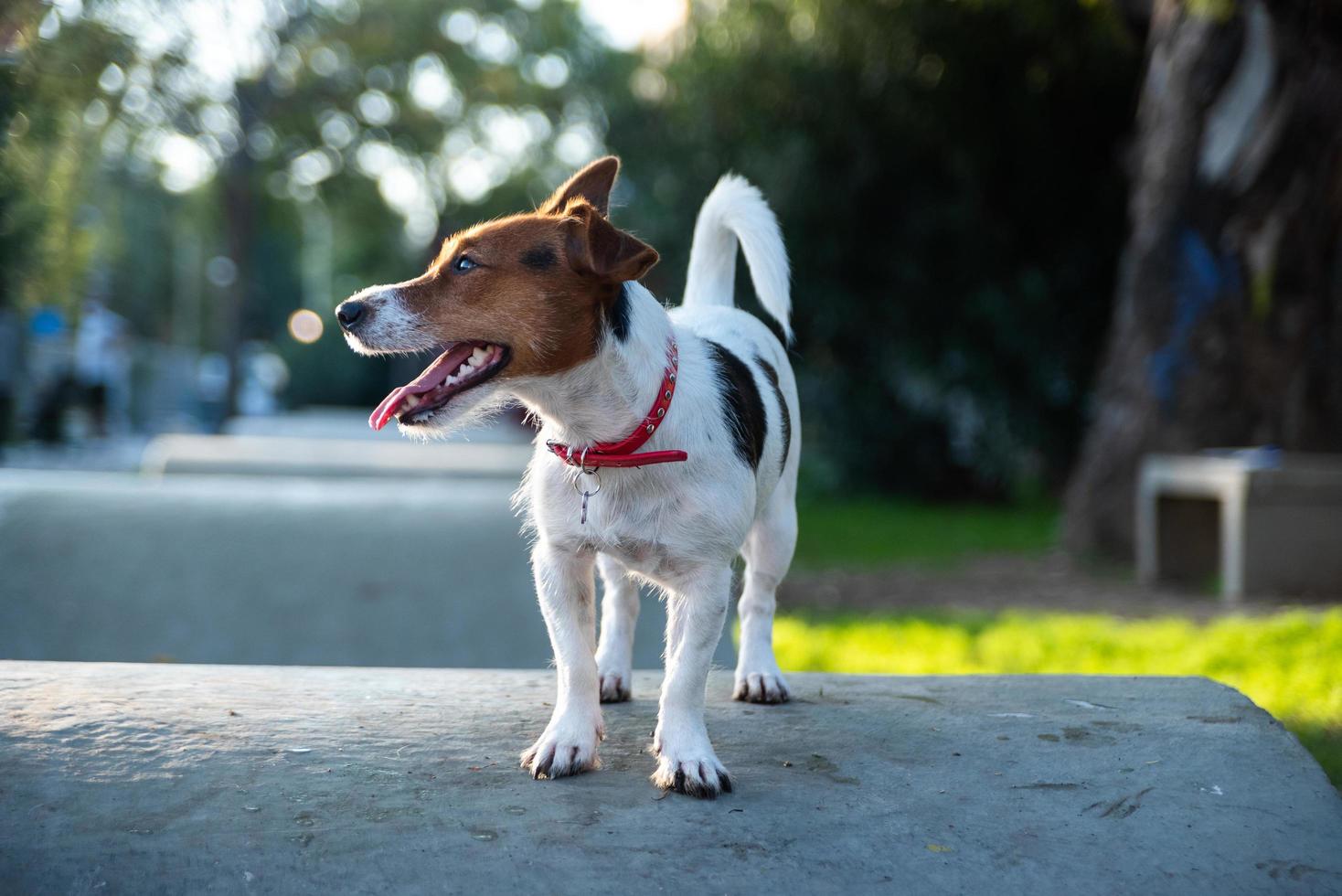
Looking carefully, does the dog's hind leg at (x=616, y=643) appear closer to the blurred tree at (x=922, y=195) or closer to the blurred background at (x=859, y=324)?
the blurred background at (x=859, y=324)

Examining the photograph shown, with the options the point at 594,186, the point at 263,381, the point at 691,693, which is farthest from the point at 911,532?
the point at 263,381

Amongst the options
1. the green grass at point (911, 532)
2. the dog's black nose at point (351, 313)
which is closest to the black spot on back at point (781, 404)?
the dog's black nose at point (351, 313)

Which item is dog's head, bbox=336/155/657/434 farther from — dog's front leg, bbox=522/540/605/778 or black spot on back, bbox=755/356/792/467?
black spot on back, bbox=755/356/792/467

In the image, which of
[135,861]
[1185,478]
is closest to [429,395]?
[135,861]

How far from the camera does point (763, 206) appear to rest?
4062 millimetres

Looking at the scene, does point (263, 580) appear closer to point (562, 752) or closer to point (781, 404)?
point (781, 404)

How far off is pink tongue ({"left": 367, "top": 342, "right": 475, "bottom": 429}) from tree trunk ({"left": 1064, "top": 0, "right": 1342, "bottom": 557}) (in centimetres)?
837

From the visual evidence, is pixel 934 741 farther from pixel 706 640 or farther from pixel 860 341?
pixel 860 341

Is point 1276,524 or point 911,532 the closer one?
point 1276,524

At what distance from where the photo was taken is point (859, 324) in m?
15.0

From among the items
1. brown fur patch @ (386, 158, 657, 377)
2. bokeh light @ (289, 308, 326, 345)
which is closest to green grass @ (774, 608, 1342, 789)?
brown fur patch @ (386, 158, 657, 377)

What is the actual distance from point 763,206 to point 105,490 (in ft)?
16.0

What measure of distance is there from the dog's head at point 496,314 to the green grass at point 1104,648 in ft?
10.4

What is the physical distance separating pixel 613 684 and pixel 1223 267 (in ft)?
26.9
